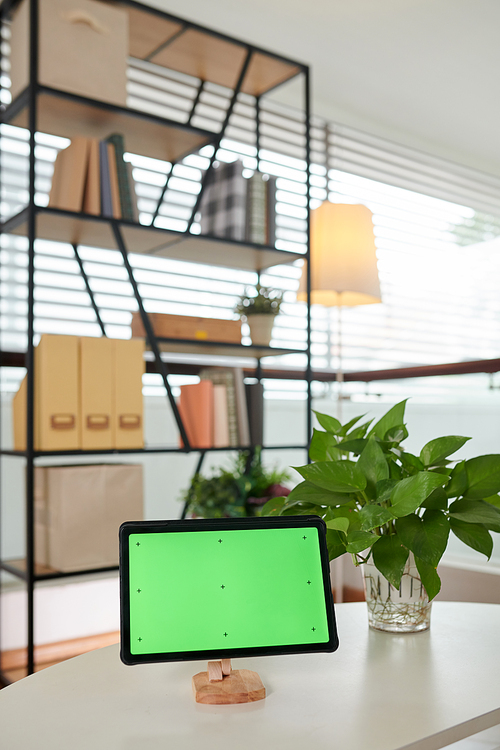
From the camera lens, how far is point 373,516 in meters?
0.84

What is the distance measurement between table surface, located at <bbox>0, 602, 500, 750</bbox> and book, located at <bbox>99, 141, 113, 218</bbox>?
1663 mm

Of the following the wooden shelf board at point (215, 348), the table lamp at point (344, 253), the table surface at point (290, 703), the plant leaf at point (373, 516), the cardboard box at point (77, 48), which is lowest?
the table surface at point (290, 703)

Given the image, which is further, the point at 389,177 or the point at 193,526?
the point at 389,177

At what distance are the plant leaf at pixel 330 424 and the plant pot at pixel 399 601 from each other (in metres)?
0.21

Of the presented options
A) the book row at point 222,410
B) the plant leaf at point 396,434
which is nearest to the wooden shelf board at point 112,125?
the book row at point 222,410

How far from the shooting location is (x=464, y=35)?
10.6 ft

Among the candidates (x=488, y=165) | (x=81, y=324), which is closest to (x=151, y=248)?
(x=81, y=324)

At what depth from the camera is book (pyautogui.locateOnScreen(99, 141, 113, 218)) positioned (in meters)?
2.28

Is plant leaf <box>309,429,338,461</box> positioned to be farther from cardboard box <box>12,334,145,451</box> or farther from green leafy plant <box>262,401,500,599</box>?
cardboard box <box>12,334,145,451</box>

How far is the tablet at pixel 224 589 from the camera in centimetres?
76

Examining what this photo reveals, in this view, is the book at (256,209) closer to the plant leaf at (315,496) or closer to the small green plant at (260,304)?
the small green plant at (260,304)

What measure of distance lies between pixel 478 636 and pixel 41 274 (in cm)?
222

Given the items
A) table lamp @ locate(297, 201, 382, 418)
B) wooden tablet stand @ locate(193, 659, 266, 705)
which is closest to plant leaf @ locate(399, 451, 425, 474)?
wooden tablet stand @ locate(193, 659, 266, 705)

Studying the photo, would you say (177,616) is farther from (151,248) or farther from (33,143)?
(151,248)
